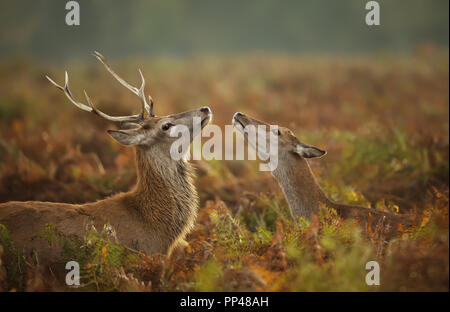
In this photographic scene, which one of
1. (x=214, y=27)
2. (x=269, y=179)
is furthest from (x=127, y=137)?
(x=214, y=27)

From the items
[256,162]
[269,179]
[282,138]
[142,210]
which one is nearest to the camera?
[142,210]

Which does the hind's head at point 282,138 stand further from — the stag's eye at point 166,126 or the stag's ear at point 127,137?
the stag's ear at point 127,137

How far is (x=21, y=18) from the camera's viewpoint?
106ft

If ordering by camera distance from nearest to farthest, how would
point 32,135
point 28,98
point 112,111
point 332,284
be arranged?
point 332,284, point 32,135, point 112,111, point 28,98

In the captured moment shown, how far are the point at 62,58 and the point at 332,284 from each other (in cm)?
4483

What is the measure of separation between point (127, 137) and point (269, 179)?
3.27 metres

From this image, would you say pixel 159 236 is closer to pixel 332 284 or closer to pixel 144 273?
pixel 144 273

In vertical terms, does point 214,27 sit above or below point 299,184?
above

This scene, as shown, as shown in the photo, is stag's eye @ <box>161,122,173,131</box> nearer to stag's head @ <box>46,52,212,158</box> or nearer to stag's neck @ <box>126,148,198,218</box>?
stag's head @ <box>46,52,212,158</box>

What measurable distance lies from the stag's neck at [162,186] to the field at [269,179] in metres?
0.36

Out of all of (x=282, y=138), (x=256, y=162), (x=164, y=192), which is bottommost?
(x=164, y=192)

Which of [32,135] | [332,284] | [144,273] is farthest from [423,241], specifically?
[32,135]

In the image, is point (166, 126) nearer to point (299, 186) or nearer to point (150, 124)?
point (150, 124)

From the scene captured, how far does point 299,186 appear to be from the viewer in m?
4.96
